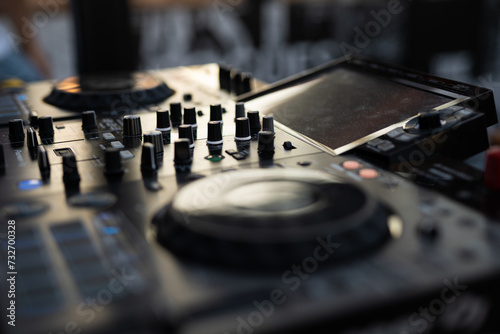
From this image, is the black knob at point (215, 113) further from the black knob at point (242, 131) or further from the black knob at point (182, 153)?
the black knob at point (182, 153)

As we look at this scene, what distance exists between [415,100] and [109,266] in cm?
73

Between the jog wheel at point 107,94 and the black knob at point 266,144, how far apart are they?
0.52 m

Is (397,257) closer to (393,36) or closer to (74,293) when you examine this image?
(74,293)

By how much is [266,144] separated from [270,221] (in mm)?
387

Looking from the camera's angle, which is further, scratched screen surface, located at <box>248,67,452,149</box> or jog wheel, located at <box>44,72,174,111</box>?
jog wheel, located at <box>44,72,174,111</box>

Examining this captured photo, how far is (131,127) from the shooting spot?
1145 millimetres

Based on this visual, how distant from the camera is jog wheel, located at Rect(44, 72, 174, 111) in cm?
144

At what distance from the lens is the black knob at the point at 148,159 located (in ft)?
3.09

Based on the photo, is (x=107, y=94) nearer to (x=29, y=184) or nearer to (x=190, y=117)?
(x=190, y=117)

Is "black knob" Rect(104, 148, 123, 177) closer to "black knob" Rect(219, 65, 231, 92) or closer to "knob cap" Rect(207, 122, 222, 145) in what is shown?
"knob cap" Rect(207, 122, 222, 145)

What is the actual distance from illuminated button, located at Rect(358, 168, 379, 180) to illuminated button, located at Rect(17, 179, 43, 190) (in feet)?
1.62

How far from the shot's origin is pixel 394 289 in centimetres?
57

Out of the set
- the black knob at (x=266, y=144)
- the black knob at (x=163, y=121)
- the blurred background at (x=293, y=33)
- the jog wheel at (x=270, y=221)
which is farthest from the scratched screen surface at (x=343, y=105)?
the blurred background at (x=293, y=33)

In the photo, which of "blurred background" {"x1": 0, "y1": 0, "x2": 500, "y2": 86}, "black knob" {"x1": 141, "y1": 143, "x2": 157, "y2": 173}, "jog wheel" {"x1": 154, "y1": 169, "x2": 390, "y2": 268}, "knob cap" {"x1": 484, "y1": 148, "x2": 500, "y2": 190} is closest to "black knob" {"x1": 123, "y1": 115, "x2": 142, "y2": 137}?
"black knob" {"x1": 141, "y1": 143, "x2": 157, "y2": 173}
